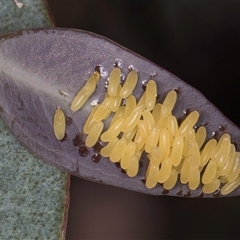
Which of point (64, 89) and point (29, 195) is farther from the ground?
point (64, 89)

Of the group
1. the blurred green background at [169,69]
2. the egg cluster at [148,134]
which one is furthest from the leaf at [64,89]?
the blurred green background at [169,69]

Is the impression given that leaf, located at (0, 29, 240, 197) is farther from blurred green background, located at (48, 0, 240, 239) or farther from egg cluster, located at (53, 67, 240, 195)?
blurred green background, located at (48, 0, 240, 239)

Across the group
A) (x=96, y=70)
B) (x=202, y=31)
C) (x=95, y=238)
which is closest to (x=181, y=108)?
(x=96, y=70)

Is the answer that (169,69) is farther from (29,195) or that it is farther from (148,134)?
(29,195)

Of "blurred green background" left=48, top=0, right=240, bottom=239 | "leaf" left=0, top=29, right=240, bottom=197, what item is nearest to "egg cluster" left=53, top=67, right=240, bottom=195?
"leaf" left=0, top=29, right=240, bottom=197

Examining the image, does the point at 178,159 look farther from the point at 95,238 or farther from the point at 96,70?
the point at 95,238

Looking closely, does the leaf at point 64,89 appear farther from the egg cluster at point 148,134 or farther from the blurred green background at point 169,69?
the blurred green background at point 169,69

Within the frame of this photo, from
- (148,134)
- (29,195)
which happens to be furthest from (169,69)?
(29,195)
